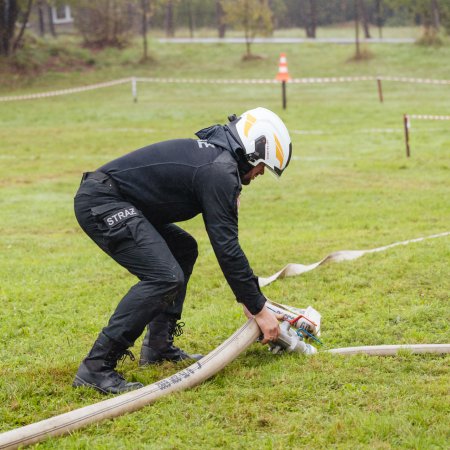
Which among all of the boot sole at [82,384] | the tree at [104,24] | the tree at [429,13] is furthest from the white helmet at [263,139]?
the tree at [429,13]

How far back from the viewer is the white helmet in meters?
4.91

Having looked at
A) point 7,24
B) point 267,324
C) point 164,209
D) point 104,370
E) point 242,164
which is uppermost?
point 7,24

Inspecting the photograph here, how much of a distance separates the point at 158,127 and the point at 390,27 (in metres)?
47.3

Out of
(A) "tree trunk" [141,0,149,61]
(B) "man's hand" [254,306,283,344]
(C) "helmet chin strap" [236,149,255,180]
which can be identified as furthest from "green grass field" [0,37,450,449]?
(A) "tree trunk" [141,0,149,61]

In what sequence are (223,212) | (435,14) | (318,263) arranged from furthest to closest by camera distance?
(435,14) < (318,263) < (223,212)

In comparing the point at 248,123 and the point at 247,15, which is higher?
the point at 247,15

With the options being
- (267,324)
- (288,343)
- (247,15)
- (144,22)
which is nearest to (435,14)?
(247,15)

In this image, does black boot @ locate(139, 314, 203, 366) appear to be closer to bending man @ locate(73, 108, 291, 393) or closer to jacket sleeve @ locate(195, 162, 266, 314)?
bending man @ locate(73, 108, 291, 393)

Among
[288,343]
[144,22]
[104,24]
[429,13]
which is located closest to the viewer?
[288,343]

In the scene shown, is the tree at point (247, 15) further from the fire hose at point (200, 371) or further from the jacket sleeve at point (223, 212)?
the jacket sleeve at point (223, 212)

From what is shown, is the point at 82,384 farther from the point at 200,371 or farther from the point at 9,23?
the point at 9,23

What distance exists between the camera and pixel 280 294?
753 cm

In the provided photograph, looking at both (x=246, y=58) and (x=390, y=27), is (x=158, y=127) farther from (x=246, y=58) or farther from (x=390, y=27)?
(x=390, y=27)

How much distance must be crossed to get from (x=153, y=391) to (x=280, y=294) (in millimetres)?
2856
